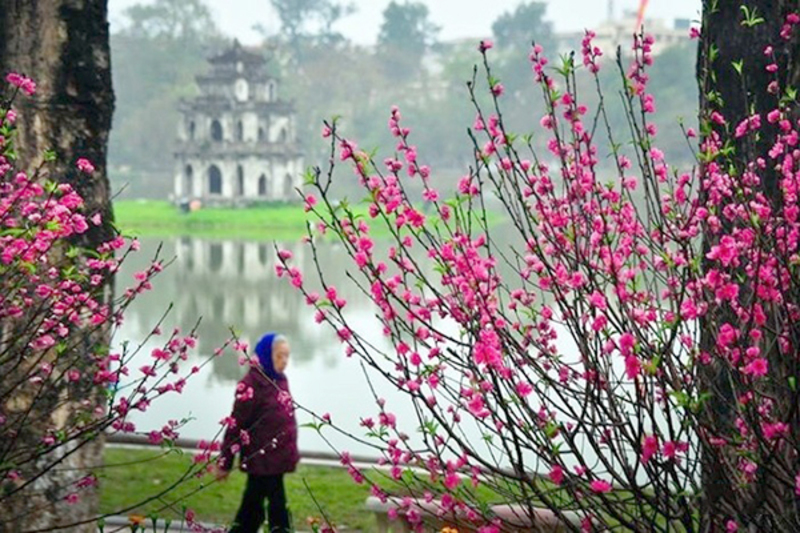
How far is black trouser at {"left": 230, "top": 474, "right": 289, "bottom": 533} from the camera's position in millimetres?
6875

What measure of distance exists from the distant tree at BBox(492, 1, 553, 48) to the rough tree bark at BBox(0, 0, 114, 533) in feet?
199

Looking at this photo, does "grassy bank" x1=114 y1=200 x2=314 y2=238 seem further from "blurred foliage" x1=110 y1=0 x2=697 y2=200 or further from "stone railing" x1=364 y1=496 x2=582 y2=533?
"stone railing" x1=364 y1=496 x2=582 y2=533

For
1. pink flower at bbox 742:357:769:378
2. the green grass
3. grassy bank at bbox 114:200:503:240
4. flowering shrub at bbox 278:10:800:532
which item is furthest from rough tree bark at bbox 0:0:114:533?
grassy bank at bbox 114:200:503:240

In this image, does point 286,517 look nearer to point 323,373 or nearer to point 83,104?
point 83,104

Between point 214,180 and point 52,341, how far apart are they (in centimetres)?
5114

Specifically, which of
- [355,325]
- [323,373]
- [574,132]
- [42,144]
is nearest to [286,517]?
[42,144]

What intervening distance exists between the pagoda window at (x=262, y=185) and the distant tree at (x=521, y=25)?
1697cm

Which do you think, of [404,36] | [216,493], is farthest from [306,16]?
[216,493]

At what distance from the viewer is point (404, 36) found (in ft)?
235

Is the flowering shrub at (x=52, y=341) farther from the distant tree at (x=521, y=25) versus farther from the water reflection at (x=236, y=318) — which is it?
the distant tree at (x=521, y=25)

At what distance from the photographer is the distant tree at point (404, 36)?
70438 millimetres

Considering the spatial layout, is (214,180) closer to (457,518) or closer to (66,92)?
(66,92)

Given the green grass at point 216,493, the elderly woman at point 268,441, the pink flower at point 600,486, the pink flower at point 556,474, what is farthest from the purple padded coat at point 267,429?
the pink flower at point 600,486

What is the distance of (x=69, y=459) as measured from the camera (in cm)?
635
